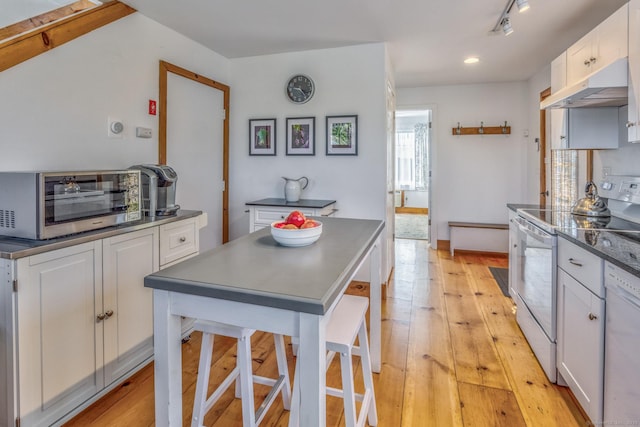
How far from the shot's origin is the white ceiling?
102 inches

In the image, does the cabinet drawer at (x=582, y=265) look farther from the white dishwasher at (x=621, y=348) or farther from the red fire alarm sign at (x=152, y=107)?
the red fire alarm sign at (x=152, y=107)

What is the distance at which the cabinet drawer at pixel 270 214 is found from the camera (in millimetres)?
3305

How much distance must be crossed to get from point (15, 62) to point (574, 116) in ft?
11.7

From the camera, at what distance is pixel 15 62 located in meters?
1.91

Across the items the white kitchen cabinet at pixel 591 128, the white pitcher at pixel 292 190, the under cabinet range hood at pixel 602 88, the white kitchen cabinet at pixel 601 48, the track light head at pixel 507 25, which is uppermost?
the track light head at pixel 507 25

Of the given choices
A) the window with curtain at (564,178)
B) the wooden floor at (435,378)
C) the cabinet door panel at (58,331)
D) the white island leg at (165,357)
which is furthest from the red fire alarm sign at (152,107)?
the window with curtain at (564,178)

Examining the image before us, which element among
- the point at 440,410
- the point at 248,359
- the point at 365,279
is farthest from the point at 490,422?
the point at 365,279

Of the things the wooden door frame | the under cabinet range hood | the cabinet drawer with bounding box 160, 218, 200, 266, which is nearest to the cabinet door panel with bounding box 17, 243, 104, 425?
the cabinet drawer with bounding box 160, 218, 200, 266

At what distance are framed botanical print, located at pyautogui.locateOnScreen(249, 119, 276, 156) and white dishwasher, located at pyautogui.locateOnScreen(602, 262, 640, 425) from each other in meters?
3.13

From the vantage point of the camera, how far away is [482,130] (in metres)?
4.95

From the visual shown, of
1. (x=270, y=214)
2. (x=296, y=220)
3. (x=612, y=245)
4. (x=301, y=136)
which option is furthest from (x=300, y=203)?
(x=612, y=245)

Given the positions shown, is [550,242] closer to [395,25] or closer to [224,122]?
[395,25]

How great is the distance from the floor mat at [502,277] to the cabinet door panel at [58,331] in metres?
3.39

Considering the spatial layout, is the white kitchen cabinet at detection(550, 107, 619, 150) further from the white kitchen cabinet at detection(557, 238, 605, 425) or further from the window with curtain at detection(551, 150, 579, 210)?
the white kitchen cabinet at detection(557, 238, 605, 425)
